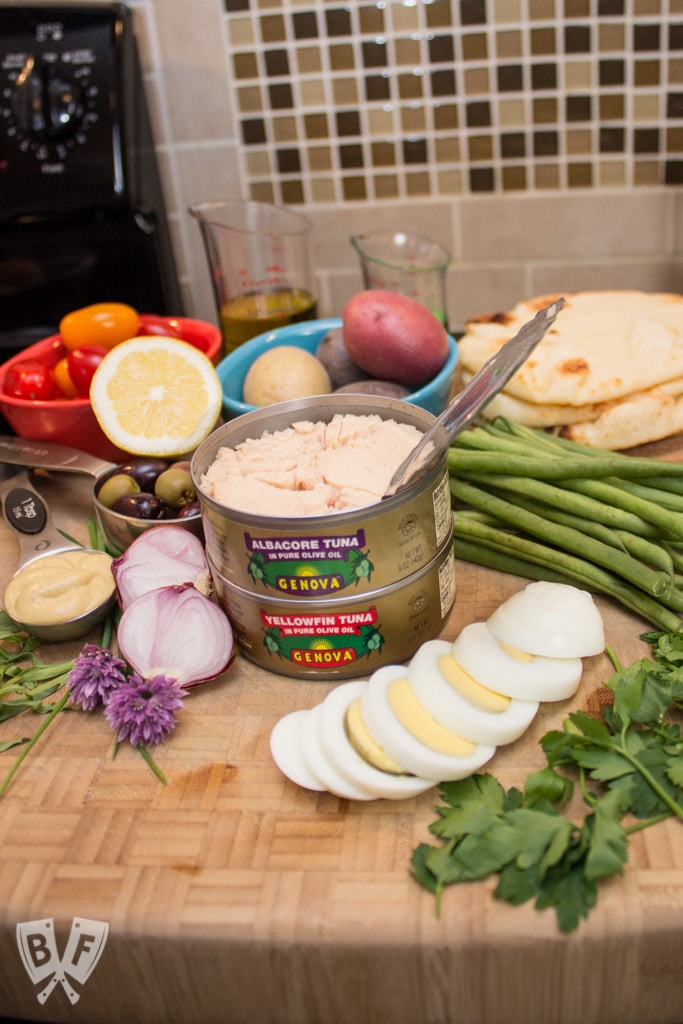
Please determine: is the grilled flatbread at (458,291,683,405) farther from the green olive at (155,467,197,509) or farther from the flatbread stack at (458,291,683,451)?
the green olive at (155,467,197,509)

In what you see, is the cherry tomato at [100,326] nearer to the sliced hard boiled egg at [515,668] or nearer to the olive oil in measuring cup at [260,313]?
the olive oil in measuring cup at [260,313]

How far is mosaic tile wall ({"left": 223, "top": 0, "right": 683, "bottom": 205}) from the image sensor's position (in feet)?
5.58

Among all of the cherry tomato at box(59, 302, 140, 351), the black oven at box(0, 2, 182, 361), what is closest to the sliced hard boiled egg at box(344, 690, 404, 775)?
the cherry tomato at box(59, 302, 140, 351)

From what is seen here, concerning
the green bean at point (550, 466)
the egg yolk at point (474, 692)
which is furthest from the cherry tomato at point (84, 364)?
the egg yolk at point (474, 692)

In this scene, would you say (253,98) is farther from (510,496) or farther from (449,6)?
(510,496)

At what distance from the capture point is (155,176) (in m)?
1.86

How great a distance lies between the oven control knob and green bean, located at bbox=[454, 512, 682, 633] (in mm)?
1027

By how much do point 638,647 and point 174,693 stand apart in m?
0.52

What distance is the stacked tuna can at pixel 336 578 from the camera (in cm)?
97

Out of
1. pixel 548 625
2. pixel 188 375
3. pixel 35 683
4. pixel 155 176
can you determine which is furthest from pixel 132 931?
pixel 155 176

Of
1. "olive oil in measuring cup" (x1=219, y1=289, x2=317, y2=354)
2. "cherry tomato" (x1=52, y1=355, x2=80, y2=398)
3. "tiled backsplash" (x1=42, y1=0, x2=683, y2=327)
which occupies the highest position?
"tiled backsplash" (x1=42, y1=0, x2=683, y2=327)

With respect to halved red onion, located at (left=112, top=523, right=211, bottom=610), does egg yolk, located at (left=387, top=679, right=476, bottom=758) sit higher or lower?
lower

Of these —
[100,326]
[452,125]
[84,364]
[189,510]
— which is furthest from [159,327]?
[452,125]

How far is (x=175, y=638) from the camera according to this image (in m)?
1.04
